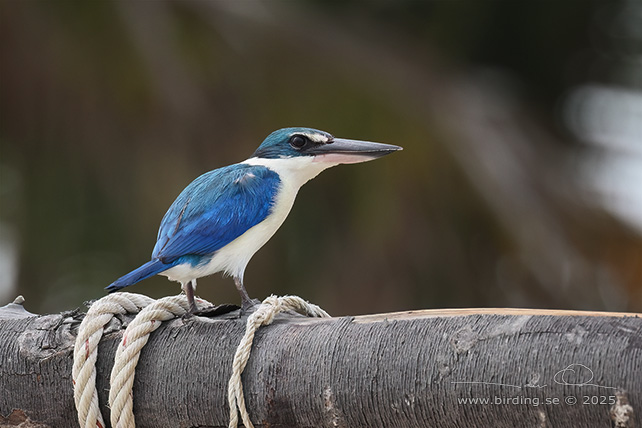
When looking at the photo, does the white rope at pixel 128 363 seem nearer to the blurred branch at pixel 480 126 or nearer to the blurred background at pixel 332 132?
the blurred background at pixel 332 132

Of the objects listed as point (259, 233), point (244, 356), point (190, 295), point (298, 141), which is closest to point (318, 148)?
point (298, 141)

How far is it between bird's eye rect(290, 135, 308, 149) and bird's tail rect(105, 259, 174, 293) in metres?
0.70

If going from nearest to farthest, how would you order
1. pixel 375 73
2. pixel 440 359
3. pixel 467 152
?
1. pixel 440 359
2. pixel 467 152
3. pixel 375 73

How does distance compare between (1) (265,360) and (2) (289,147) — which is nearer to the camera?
(1) (265,360)

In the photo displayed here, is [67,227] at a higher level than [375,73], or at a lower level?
lower

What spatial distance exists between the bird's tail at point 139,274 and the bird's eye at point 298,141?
2.29 feet

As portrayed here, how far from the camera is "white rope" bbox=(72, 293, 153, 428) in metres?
2.17

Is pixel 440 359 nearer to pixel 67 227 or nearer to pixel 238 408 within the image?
pixel 238 408

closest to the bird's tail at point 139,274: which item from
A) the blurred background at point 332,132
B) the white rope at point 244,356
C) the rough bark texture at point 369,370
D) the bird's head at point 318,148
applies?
the rough bark texture at point 369,370

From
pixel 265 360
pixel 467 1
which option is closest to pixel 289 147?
pixel 265 360

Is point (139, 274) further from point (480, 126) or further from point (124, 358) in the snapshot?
point (480, 126)

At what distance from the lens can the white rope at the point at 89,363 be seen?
2.17m

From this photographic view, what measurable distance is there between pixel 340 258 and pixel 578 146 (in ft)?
8.00

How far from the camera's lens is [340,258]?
22.1 feet
